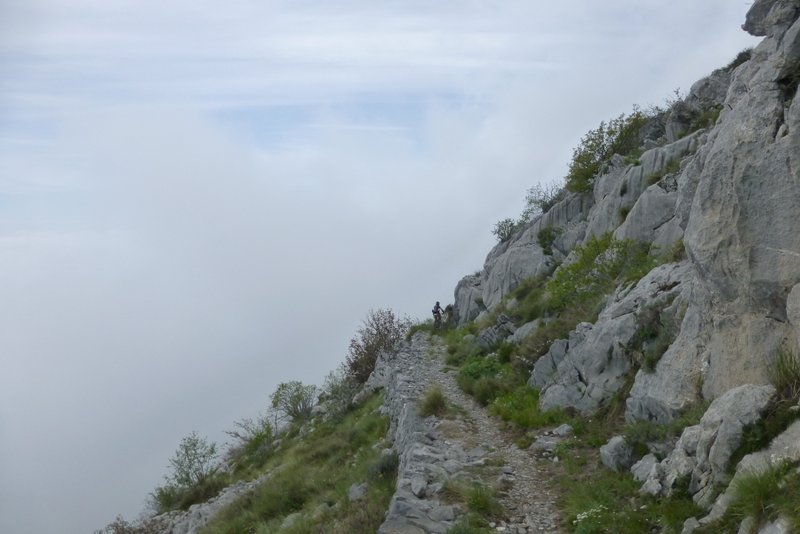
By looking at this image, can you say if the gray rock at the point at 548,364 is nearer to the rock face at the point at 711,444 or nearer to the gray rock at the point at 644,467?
the gray rock at the point at 644,467

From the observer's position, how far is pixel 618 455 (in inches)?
537

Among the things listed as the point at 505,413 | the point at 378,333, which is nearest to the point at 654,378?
the point at 505,413

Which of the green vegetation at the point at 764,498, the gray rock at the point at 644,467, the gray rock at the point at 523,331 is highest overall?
the gray rock at the point at 523,331

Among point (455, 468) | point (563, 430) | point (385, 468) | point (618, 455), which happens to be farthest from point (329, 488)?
point (618, 455)

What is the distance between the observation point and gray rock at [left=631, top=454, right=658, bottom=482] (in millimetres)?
12180

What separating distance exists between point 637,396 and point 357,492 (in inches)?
317

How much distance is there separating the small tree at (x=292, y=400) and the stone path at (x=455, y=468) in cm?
2382

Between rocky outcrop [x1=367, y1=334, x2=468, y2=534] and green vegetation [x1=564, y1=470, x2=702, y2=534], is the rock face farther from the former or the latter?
rocky outcrop [x1=367, y1=334, x2=468, y2=534]

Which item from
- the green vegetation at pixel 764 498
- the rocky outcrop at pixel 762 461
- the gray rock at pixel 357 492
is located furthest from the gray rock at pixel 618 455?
the gray rock at pixel 357 492

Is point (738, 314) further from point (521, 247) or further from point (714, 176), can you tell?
point (521, 247)

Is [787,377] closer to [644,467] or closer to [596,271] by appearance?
[644,467]

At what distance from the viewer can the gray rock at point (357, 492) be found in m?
16.6

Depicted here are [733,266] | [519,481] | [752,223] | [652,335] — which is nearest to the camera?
[752,223]

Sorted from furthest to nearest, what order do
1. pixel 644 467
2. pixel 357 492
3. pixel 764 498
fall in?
pixel 357 492, pixel 644 467, pixel 764 498
